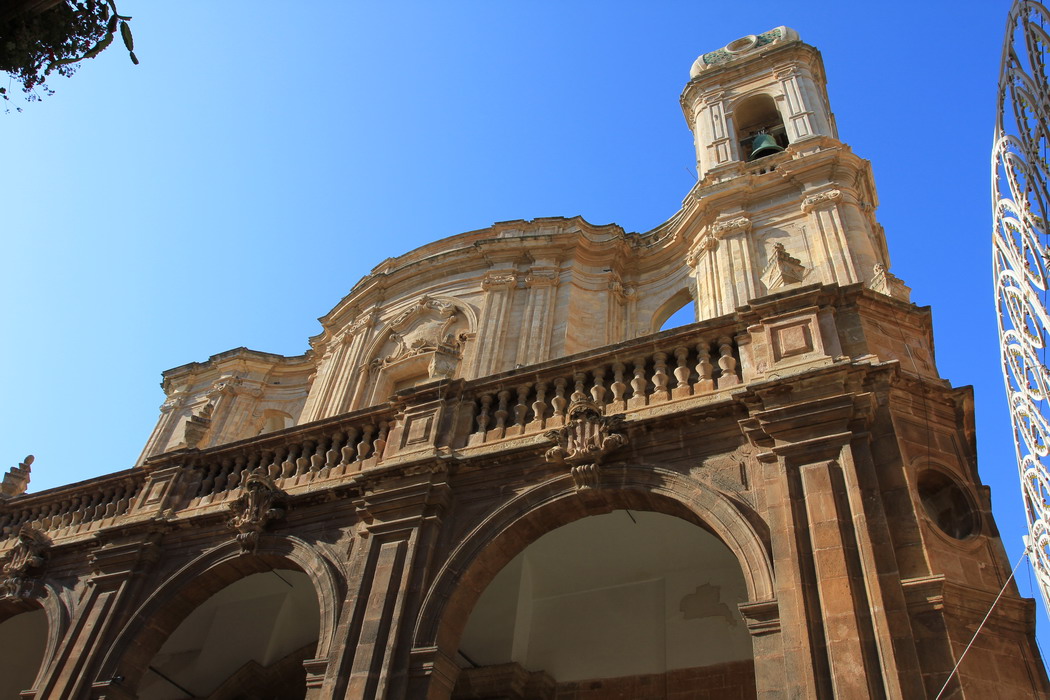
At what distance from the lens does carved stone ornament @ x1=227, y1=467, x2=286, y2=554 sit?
33.6ft

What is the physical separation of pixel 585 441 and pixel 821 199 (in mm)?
8699

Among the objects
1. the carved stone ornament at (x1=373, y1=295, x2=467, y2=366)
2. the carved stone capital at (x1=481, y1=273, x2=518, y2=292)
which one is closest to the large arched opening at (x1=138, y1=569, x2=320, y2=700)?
the carved stone ornament at (x1=373, y1=295, x2=467, y2=366)

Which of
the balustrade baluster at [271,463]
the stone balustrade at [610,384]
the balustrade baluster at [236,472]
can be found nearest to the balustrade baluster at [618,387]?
the stone balustrade at [610,384]

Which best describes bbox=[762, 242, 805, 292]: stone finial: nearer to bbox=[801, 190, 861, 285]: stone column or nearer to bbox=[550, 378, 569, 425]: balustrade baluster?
bbox=[550, 378, 569, 425]: balustrade baluster

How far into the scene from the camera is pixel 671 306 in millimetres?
16875

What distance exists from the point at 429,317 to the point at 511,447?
8.60 metres

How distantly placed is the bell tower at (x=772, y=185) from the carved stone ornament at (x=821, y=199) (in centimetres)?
2

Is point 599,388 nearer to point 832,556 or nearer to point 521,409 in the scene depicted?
point 521,409

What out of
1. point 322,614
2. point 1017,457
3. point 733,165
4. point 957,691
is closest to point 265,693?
point 322,614

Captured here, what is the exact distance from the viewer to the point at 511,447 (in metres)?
9.36

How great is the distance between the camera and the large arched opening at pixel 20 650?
12812mm

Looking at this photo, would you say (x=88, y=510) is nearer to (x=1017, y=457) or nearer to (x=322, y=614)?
(x=322, y=614)

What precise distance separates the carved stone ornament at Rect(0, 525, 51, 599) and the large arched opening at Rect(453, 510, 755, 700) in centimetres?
603

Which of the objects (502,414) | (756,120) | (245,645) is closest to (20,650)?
(245,645)
